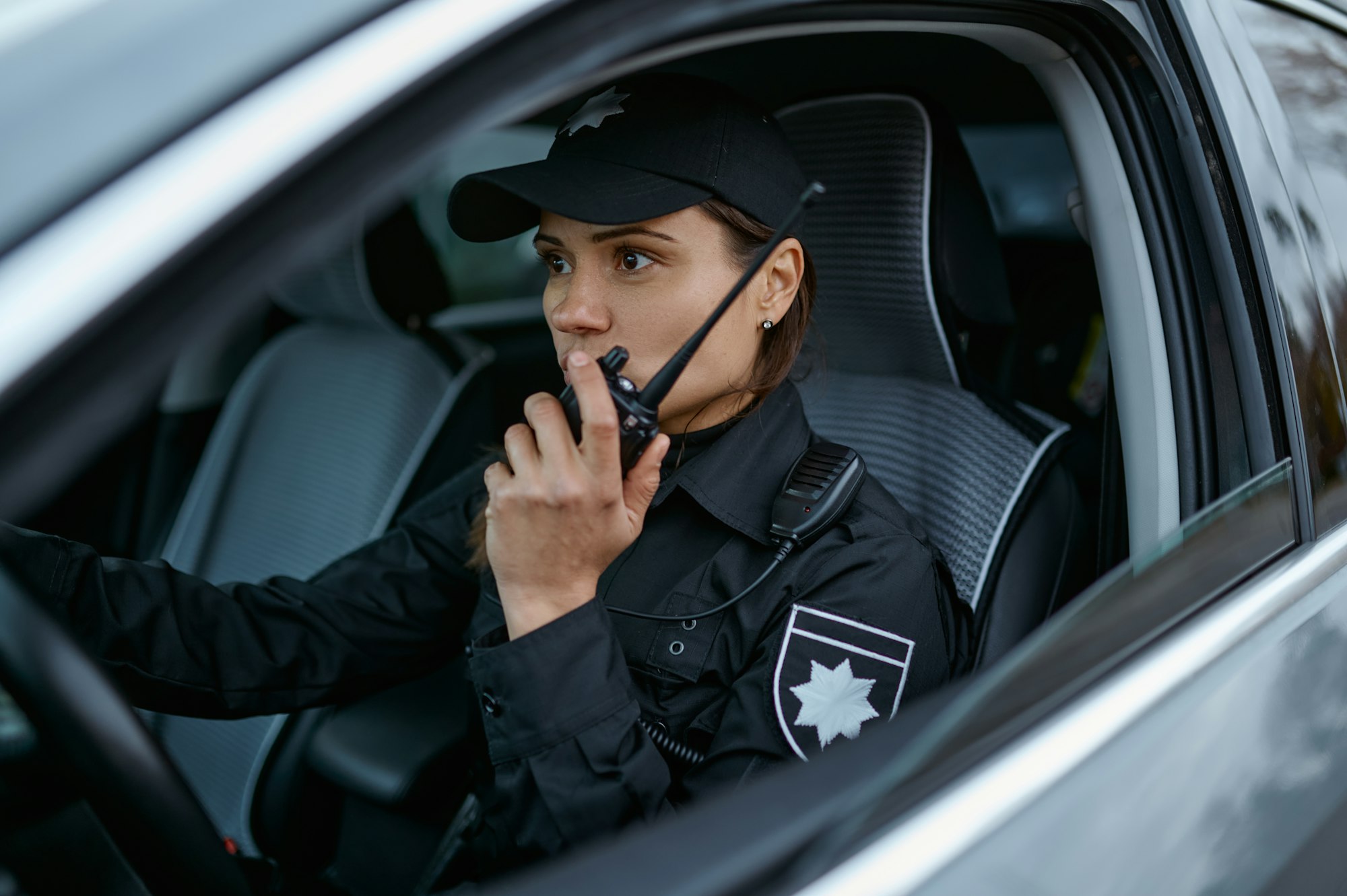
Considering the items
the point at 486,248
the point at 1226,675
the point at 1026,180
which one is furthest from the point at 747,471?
the point at 486,248

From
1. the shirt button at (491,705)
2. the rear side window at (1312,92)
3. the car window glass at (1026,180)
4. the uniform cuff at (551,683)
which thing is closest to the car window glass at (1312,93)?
the rear side window at (1312,92)

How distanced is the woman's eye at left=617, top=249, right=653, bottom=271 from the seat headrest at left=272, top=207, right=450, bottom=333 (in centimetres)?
132

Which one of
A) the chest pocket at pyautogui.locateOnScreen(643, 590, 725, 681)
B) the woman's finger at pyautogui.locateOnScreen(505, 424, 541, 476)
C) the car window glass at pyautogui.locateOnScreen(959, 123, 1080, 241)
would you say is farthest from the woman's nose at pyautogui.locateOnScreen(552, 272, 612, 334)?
the car window glass at pyautogui.locateOnScreen(959, 123, 1080, 241)

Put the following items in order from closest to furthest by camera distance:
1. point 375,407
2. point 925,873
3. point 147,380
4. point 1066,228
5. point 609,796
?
point 147,380, point 925,873, point 609,796, point 375,407, point 1066,228

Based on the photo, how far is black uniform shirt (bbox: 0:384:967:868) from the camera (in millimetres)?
951

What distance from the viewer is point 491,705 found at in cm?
99

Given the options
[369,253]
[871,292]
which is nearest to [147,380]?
[871,292]

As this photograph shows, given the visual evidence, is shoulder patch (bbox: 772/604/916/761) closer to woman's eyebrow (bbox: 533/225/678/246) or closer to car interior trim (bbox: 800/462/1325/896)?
car interior trim (bbox: 800/462/1325/896)

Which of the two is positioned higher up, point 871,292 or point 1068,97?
point 1068,97

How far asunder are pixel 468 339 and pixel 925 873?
207 centimetres

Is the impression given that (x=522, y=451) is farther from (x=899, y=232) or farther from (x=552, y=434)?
(x=899, y=232)

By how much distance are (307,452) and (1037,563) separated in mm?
1590

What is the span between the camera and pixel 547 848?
96cm

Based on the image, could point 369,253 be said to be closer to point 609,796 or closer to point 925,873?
point 609,796
